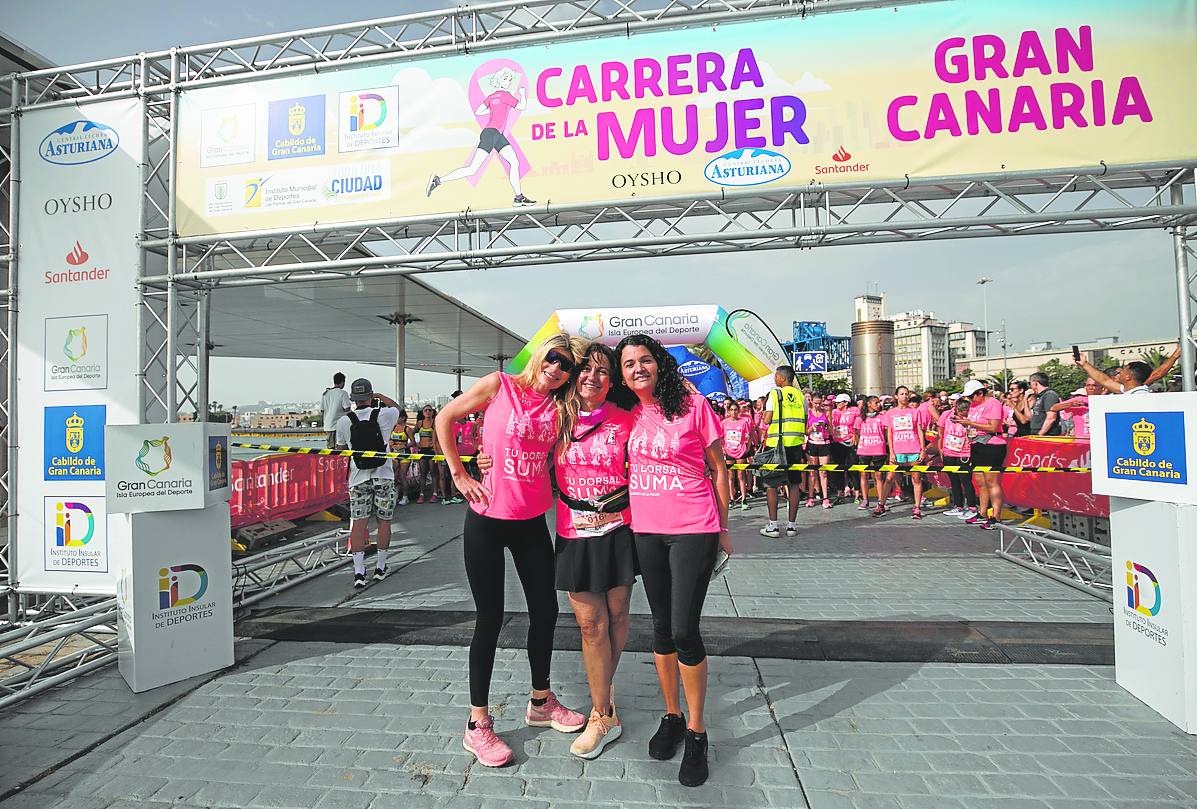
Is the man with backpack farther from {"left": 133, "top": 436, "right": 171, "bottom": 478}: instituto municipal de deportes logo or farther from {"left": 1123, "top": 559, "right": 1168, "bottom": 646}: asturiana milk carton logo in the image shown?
{"left": 1123, "top": 559, "right": 1168, "bottom": 646}: asturiana milk carton logo

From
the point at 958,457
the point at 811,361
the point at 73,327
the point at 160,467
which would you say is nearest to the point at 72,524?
the point at 73,327

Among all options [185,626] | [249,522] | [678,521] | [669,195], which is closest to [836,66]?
[669,195]

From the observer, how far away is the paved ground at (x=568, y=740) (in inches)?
98.7

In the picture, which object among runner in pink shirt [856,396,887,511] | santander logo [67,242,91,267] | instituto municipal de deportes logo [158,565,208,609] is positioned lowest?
instituto municipal de deportes logo [158,565,208,609]

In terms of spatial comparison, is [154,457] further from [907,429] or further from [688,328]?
[688,328]

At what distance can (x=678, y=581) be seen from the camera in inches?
104

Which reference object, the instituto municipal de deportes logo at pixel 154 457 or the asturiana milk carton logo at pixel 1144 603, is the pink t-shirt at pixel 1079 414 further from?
the instituto municipal de deportes logo at pixel 154 457

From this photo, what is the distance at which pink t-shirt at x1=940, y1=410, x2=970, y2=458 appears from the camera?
9.05 meters

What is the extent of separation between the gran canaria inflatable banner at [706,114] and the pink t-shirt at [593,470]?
299 centimetres

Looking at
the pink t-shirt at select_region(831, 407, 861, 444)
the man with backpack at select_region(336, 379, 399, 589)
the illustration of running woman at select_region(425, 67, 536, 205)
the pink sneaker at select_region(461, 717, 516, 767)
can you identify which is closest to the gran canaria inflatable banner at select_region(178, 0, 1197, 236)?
the illustration of running woman at select_region(425, 67, 536, 205)

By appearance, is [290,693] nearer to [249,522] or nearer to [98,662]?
[98,662]

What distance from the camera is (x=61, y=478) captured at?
531 centimetres

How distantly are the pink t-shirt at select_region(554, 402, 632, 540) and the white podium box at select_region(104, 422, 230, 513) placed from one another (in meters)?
2.52

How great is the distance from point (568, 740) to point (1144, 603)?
306cm
